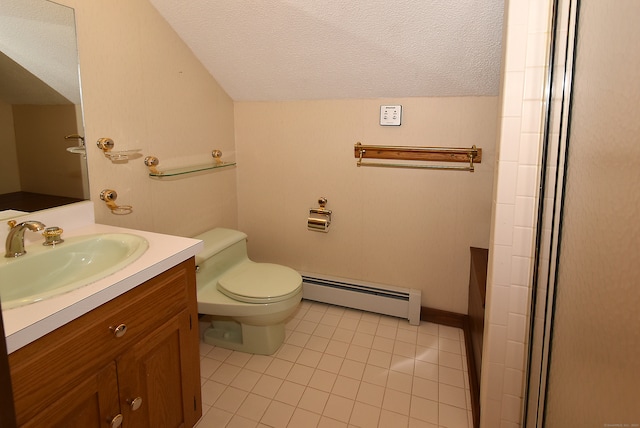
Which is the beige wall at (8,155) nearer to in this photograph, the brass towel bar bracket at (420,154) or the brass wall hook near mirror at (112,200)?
the brass wall hook near mirror at (112,200)

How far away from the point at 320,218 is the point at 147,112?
46.2 inches

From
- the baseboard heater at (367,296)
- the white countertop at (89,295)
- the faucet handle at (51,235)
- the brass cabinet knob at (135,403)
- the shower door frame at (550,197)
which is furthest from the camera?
the baseboard heater at (367,296)

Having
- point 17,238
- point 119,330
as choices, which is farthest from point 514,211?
point 17,238

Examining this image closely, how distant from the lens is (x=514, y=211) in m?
1.32

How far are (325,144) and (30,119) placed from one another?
1.52 m

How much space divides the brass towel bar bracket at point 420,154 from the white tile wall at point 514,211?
0.93m

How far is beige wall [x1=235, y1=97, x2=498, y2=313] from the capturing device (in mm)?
2260

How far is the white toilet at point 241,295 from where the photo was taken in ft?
6.58

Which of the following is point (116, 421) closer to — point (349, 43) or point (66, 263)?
point (66, 263)

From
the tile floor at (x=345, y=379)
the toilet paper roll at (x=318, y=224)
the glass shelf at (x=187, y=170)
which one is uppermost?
the glass shelf at (x=187, y=170)

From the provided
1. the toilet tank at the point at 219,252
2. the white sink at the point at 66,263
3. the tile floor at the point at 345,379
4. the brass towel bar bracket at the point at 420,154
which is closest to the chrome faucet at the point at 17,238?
the white sink at the point at 66,263

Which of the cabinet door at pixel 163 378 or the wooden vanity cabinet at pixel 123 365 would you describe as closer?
the wooden vanity cabinet at pixel 123 365

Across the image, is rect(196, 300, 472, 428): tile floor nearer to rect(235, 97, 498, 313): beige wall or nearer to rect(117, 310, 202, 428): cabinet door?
rect(117, 310, 202, 428): cabinet door

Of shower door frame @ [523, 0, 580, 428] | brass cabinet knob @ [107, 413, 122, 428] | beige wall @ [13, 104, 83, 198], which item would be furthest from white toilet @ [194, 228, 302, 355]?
shower door frame @ [523, 0, 580, 428]
